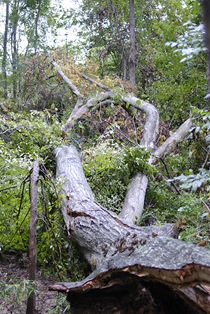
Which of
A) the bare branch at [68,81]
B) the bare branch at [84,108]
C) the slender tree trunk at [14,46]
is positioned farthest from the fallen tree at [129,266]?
the slender tree trunk at [14,46]

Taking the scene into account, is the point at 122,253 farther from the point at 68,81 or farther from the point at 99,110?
the point at 68,81

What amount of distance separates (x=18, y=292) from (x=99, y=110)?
5.77m

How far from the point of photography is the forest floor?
2717mm

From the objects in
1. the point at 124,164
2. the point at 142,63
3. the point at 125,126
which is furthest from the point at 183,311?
the point at 142,63

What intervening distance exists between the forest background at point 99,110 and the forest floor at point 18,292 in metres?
0.13

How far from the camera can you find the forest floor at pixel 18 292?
2.72 meters

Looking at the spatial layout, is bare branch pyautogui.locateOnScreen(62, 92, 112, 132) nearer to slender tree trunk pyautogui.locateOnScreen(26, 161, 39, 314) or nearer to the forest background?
the forest background

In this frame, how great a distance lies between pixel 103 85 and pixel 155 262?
275 inches

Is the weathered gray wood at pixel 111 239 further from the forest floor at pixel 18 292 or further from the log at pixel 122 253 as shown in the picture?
the forest floor at pixel 18 292

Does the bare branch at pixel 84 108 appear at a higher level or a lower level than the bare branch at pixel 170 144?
higher

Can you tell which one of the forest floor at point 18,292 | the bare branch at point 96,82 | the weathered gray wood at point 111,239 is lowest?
the forest floor at point 18,292

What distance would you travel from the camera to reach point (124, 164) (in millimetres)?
5516

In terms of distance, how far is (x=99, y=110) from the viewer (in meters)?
8.06

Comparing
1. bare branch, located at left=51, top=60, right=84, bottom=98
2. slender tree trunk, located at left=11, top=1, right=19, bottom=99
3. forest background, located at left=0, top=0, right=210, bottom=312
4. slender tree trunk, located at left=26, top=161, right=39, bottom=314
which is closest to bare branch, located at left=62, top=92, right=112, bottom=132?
forest background, located at left=0, top=0, right=210, bottom=312
